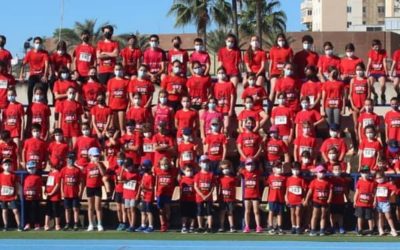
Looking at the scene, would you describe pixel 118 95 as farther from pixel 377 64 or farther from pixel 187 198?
pixel 377 64

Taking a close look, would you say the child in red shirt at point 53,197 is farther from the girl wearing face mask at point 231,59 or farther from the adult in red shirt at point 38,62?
the girl wearing face mask at point 231,59

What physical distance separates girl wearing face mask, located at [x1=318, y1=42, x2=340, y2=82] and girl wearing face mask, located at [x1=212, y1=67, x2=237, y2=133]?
208cm

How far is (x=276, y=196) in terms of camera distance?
20609 mm

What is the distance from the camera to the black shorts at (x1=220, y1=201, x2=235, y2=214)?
68.6ft

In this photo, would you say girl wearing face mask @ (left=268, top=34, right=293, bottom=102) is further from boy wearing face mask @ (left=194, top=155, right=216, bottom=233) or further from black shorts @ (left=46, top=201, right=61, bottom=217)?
black shorts @ (left=46, top=201, right=61, bottom=217)

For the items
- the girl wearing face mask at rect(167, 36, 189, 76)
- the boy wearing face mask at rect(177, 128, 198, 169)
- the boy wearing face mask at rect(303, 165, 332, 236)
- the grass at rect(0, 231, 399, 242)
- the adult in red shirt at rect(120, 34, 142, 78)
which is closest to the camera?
the grass at rect(0, 231, 399, 242)

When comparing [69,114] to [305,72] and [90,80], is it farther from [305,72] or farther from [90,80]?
[305,72]

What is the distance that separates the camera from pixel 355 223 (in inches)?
843

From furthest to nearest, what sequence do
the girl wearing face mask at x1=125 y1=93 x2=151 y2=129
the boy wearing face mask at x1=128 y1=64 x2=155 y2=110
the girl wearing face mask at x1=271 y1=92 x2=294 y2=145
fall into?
the boy wearing face mask at x1=128 y1=64 x2=155 y2=110, the girl wearing face mask at x1=125 y1=93 x2=151 y2=129, the girl wearing face mask at x1=271 y1=92 x2=294 y2=145

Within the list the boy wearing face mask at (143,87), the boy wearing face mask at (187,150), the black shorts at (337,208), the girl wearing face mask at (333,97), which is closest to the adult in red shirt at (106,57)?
the boy wearing face mask at (143,87)

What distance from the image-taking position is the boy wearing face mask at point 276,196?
20.6 m

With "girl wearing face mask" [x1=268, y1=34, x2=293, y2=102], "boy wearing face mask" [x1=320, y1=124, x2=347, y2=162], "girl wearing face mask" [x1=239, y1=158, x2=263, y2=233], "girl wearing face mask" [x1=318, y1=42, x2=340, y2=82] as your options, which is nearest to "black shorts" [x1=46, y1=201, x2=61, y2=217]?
Result: "girl wearing face mask" [x1=239, y1=158, x2=263, y2=233]

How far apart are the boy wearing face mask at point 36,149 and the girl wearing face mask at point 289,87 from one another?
532 cm

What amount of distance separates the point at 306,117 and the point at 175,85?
10.3 ft
